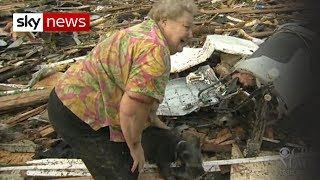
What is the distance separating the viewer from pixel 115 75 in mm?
3016

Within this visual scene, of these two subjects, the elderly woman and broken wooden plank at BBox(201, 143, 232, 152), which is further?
broken wooden plank at BBox(201, 143, 232, 152)

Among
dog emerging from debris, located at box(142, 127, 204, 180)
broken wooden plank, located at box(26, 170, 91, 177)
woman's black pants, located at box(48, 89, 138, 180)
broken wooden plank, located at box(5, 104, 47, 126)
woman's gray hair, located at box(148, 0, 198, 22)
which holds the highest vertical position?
woman's gray hair, located at box(148, 0, 198, 22)

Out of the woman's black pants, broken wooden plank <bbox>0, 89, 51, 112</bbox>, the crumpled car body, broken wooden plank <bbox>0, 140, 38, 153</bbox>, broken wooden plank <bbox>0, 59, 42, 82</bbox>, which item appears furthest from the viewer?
broken wooden plank <bbox>0, 59, 42, 82</bbox>

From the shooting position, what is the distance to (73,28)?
10.8 metres

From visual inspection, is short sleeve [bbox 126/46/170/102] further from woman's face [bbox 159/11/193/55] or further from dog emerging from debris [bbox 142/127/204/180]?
dog emerging from debris [bbox 142/127/204/180]

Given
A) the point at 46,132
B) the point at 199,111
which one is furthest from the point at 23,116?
the point at 199,111

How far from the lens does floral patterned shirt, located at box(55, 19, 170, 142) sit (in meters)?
2.84

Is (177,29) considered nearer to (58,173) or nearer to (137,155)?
(137,155)

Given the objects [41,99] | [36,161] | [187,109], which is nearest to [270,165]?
[187,109]

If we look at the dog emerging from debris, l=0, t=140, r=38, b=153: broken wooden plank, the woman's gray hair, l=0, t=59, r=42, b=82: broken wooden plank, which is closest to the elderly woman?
the woman's gray hair

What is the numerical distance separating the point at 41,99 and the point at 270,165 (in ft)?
10.7

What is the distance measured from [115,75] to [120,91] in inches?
5.0

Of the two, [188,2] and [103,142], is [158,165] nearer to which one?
[103,142]

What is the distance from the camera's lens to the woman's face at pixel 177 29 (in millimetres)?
2988
